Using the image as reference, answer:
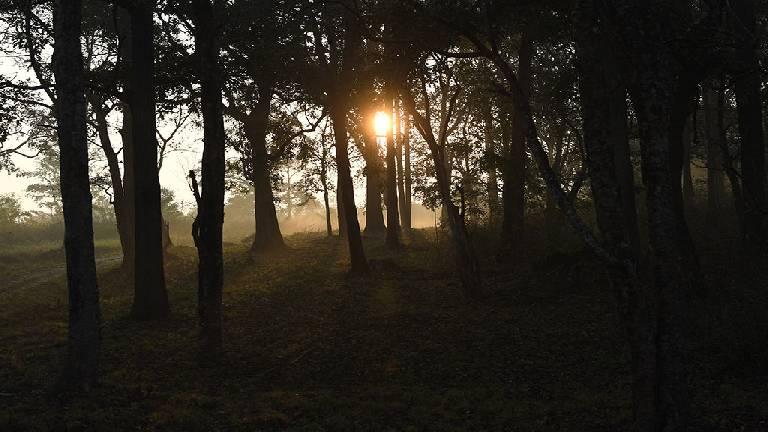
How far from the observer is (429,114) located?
18.8 meters

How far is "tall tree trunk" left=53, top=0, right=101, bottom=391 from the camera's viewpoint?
8719mm

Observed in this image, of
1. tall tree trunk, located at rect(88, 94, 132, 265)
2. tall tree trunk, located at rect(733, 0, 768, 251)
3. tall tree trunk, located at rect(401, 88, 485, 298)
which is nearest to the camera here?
tall tree trunk, located at rect(733, 0, 768, 251)

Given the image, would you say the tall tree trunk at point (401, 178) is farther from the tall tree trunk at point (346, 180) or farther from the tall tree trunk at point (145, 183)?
the tall tree trunk at point (145, 183)

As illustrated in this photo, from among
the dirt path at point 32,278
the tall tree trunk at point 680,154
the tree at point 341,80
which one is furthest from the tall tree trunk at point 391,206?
the tall tree trunk at point 680,154

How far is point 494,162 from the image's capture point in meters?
18.8

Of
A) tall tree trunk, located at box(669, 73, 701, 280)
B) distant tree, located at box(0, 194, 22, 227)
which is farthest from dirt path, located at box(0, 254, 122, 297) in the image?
distant tree, located at box(0, 194, 22, 227)

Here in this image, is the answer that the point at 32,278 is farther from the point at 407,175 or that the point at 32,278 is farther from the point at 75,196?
the point at 407,175

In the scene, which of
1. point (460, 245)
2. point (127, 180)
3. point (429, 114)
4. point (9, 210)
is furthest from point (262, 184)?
point (9, 210)

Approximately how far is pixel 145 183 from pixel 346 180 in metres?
7.44

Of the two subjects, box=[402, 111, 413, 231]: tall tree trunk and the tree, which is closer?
the tree

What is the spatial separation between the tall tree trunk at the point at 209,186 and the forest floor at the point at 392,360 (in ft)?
3.97

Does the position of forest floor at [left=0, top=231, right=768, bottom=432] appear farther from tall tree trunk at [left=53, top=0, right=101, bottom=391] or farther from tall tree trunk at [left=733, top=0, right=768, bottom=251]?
tall tree trunk at [left=733, top=0, right=768, bottom=251]

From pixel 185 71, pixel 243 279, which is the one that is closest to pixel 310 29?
pixel 185 71

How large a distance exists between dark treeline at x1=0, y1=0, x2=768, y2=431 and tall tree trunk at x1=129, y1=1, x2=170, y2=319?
0.05 m
